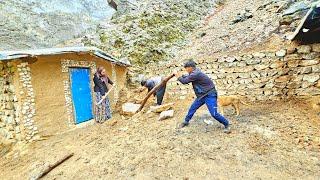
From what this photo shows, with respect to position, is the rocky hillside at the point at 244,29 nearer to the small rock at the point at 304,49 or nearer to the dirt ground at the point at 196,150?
the small rock at the point at 304,49

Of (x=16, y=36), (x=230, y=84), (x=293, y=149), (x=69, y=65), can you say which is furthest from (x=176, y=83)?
(x=16, y=36)

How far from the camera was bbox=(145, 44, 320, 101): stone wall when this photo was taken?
7902mm

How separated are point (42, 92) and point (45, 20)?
16.5 metres

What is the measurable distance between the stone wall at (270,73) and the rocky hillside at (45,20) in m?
11.4

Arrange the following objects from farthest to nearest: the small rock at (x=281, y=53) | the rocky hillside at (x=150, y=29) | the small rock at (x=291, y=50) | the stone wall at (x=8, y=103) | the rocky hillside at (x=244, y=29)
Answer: the rocky hillside at (x=150, y=29) → the rocky hillside at (x=244, y=29) → the stone wall at (x=8, y=103) → the small rock at (x=281, y=53) → the small rock at (x=291, y=50)

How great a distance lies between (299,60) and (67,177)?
6.51 meters

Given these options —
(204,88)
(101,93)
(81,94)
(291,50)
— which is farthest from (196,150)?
(81,94)

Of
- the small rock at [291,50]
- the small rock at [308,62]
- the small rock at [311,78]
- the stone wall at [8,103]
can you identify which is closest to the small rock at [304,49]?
the small rock at [291,50]

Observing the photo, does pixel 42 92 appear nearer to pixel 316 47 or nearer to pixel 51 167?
pixel 51 167

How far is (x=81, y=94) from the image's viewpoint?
34.3 ft

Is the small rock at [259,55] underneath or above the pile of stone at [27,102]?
above

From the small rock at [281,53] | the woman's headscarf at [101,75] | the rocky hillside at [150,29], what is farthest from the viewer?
the rocky hillside at [150,29]

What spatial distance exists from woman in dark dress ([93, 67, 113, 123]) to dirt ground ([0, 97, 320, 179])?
203 cm

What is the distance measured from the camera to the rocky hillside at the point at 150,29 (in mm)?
15836
